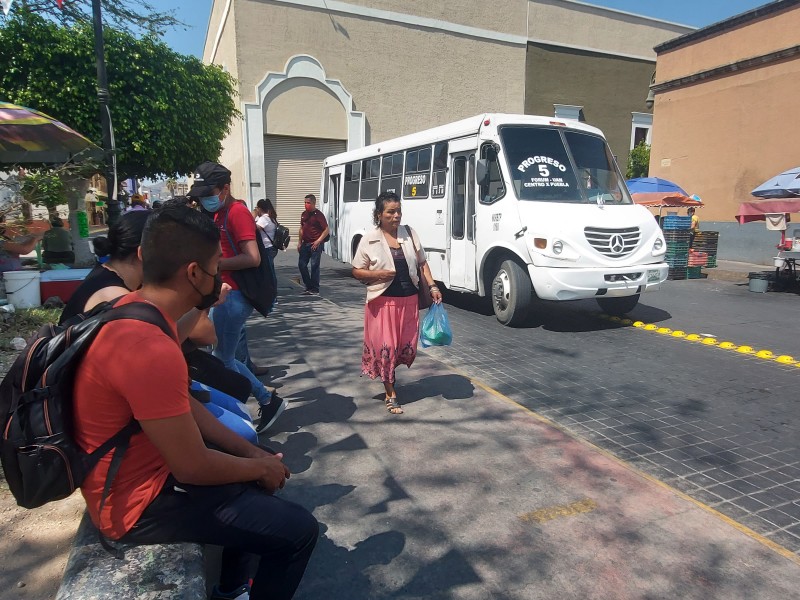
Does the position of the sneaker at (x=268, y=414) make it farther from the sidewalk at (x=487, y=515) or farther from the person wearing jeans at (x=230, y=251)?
the sidewalk at (x=487, y=515)

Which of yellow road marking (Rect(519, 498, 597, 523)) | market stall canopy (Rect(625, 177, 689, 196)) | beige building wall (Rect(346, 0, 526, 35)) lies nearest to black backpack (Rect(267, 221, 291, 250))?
yellow road marking (Rect(519, 498, 597, 523))

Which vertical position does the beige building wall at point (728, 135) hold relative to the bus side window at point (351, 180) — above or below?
above

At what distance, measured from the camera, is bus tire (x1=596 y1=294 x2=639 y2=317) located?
812 cm

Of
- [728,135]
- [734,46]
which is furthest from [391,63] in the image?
[728,135]

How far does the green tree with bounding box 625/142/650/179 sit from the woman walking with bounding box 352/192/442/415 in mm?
25478

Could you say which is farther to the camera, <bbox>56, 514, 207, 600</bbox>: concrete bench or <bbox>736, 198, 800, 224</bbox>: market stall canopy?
<bbox>736, 198, 800, 224</bbox>: market stall canopy

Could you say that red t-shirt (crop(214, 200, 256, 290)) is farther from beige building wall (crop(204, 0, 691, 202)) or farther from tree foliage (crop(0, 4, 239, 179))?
beige building wall (crop(204, 0, 691, 202))

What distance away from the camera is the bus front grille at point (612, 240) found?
22.8ft

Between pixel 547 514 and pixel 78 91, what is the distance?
47.0ft

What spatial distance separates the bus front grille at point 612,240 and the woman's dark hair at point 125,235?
18.1 feet

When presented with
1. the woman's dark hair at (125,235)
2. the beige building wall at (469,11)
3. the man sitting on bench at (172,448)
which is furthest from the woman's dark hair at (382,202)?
the beige building wall at (469,11)


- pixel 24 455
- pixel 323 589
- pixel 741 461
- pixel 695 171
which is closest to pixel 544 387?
pixel 741 461

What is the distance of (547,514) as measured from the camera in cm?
305

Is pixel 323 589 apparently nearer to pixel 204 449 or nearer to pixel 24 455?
pixel 204 449
